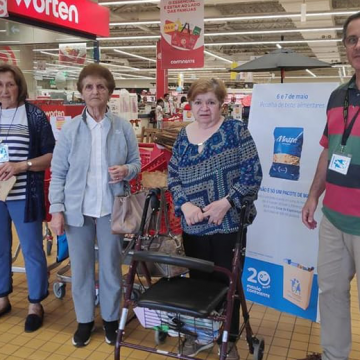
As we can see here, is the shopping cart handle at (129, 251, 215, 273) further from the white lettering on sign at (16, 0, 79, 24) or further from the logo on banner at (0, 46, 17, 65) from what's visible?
the logo on banner at (0, 46, 17, 65)

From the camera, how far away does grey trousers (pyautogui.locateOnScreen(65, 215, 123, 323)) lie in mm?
2904

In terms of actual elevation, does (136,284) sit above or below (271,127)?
below

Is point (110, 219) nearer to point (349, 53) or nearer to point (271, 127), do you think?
point (271, 127)

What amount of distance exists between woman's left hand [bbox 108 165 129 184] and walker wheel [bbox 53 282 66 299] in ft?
4.43

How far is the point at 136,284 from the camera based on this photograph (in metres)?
3.56

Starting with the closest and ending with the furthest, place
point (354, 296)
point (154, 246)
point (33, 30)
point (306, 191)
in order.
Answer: point (154, 246) < point (306, 191) < point (354, 296) < point (33, 30)

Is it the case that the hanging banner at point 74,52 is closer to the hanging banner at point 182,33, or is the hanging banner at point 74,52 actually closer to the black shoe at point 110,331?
the hanging banner at point 182,33

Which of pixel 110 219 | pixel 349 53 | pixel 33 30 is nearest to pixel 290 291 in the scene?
pixel 110 219

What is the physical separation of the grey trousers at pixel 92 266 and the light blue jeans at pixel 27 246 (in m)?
0.40

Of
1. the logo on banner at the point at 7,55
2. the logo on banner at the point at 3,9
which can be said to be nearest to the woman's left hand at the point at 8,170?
the logo on banner at the point at 3,9

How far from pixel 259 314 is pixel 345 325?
1.25m

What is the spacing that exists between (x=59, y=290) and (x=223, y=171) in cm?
201

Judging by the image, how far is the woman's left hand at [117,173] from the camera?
→ 2766 millimetres

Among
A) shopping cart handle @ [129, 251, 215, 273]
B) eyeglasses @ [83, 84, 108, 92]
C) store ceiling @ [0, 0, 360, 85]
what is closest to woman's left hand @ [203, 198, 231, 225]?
shopping cart handle @ [129, 251, 215, 273]
